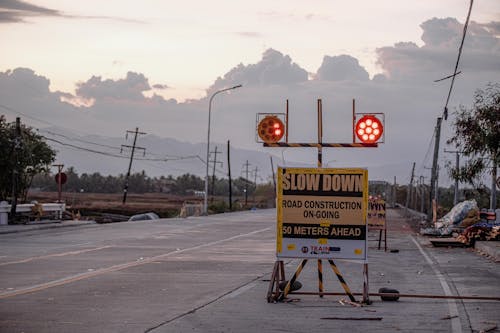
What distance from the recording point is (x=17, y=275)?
56.0ft

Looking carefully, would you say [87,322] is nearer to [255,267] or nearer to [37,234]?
[255,267]

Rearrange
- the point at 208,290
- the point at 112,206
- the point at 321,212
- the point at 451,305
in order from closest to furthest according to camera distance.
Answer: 1. the point at 451,305
2. the point at 321,212
3. the point at 208,290
4. the point at 112,206

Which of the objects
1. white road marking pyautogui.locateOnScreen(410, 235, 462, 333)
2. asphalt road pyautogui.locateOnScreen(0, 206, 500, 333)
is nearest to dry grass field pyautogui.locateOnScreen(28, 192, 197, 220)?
asphalt road pyautogui.locateOnScreen(0, 206, 500, 333)

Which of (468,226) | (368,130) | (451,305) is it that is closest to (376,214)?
(468,226)

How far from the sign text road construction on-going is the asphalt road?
842mm

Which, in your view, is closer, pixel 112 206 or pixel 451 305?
pixel 451 305

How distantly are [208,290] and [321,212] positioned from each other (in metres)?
2.69

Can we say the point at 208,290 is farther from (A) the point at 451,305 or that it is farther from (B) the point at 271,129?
(A) the point at 451,305

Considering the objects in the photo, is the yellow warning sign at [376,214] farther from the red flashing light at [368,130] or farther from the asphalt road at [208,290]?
the red flashing light at [368,130]

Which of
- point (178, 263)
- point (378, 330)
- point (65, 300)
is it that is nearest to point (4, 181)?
point (178, 263)

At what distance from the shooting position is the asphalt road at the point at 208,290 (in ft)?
36.8

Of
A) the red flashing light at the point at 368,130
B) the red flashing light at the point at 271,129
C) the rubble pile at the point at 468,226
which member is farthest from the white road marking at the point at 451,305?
the rubble pile at the point at 468,226

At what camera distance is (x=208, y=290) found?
15031 mm

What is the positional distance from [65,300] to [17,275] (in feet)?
13.5
